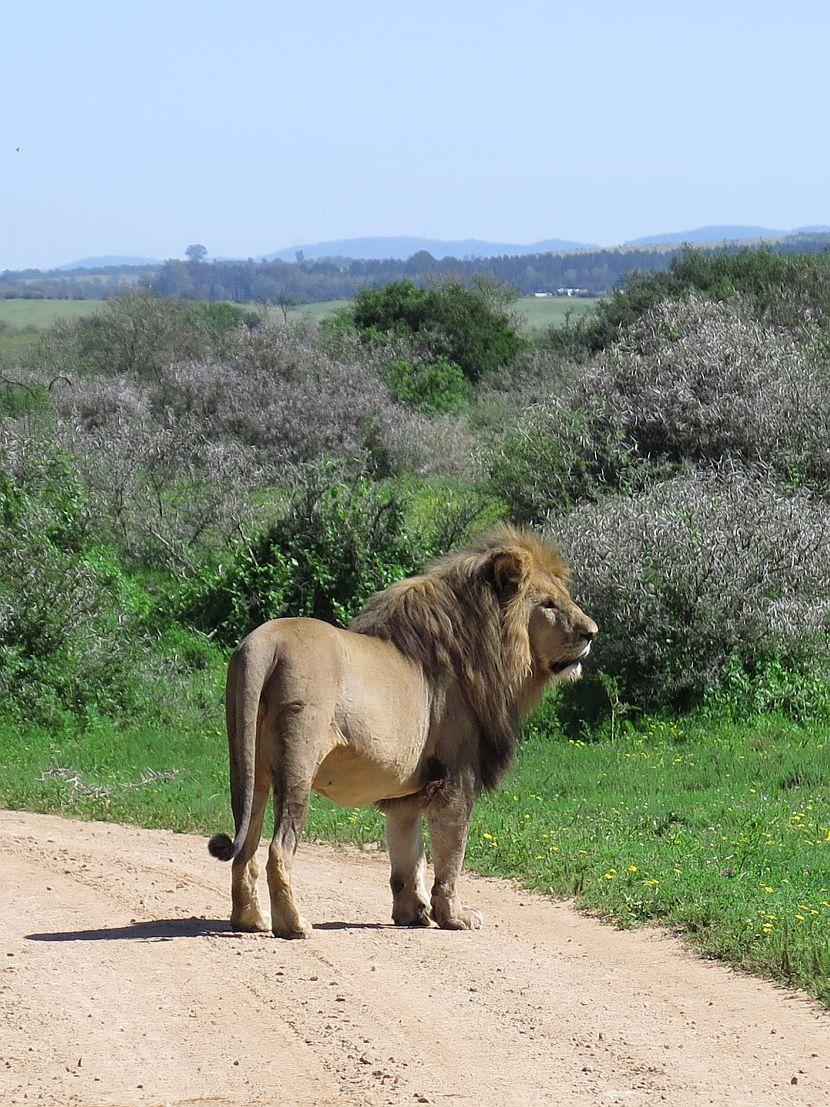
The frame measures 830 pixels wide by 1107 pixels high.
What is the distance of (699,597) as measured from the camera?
1341 cm

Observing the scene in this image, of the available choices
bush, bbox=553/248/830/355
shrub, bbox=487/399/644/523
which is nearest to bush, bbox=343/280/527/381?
bush, bbox=553/248/830/355

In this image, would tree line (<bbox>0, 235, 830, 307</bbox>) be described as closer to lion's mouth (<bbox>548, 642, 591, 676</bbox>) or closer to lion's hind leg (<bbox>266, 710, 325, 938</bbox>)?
lion's mouth (<bbox>548, 642, 591, 676</bbox>)

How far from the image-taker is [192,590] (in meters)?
16.9

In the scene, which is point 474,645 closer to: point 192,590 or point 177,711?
point 177,711

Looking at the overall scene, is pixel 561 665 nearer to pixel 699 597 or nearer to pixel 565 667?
pixel 565 667

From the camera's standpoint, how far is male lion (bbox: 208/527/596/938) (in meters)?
6.46

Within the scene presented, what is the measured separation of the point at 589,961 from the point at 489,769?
110 cm

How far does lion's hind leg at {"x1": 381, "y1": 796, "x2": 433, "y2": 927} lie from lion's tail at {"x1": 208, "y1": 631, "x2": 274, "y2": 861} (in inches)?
41.1

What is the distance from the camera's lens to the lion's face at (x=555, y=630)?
747 cm

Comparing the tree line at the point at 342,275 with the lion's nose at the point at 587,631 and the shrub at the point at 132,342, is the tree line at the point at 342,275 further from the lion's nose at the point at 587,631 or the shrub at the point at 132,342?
the lion's nose at the point at 587,631

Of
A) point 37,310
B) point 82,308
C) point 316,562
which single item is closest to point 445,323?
point 316,562

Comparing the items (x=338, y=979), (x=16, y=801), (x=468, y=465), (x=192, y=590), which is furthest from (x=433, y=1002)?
(x=468, y=465)

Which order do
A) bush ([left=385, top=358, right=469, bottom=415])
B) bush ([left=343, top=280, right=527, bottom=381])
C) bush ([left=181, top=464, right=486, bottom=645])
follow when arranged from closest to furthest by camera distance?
bush ([left=181, top=464, right=486, bottom=645]) < bush ([left=385, top=358, right=469, bottom=415]) < bush ([left=343, top=280, right=527, bottom=381])

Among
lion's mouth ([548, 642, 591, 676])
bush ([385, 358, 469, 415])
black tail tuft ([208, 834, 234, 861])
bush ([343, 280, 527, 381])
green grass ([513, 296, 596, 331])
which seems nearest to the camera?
black tail tuft ([208, 834, 234, 861])
